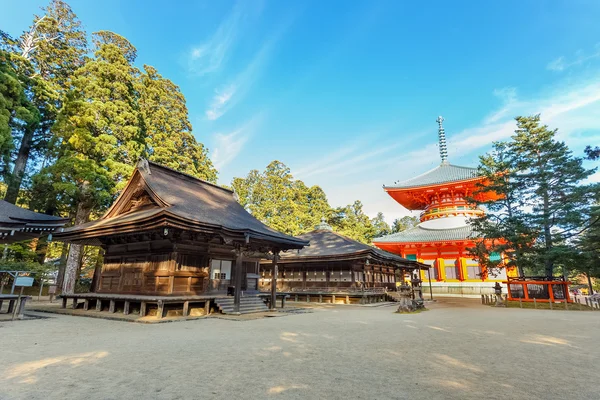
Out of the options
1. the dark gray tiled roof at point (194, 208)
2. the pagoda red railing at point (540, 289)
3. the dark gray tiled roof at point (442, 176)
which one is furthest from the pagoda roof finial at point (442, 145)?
the dark gray tiled roof at point (194, 208)

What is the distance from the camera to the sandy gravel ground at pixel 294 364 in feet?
12.0

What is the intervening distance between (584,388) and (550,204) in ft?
63.4

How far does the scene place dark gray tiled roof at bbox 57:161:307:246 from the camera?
454 inches

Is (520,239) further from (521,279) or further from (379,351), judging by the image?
(379,351)

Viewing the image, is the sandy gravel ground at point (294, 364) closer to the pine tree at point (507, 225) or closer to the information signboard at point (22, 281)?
the information signboard at point (22, 281)

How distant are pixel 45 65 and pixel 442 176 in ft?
Answer: 122

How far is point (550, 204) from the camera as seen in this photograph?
18.8 meters

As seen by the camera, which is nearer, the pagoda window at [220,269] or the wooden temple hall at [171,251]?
the wooden temple hall at [171,251]

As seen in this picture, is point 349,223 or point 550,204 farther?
point 349,223

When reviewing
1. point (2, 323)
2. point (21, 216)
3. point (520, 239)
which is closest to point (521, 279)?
point (520, 239)

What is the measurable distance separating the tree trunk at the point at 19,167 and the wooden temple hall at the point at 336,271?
64.5 feet

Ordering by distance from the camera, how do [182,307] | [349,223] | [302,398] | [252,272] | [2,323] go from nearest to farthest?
[302,398] → [2,323] → [182,307] → [252,272] → [349,223]

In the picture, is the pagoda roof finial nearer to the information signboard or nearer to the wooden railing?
the wooden railing

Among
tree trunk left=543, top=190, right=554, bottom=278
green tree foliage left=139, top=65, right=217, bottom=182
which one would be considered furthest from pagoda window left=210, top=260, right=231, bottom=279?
tree trunk left=543, top=190, right=554, bottom=278
